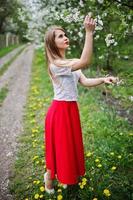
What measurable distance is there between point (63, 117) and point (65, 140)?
24 cm

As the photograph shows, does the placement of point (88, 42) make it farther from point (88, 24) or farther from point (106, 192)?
point (106, 192)

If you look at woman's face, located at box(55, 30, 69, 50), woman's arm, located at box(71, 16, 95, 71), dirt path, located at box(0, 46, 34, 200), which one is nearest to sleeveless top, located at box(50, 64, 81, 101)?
woman's face, located at box(55, 30, 69, 50)

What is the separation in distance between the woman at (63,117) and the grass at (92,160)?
33 cm

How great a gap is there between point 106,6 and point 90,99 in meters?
4.61

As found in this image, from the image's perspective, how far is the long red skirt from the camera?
4398mm

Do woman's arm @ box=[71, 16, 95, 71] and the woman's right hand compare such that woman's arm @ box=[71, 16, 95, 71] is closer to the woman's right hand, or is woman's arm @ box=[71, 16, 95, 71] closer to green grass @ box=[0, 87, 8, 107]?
the woman's right hand

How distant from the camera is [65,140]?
4.40m

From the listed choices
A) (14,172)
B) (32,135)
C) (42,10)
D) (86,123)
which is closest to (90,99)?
(86,123)

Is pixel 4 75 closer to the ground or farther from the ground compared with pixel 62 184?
closer to the ground

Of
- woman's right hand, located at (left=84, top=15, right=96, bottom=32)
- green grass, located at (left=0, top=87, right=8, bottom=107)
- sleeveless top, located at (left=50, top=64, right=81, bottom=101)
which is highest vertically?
woman's right hand, located at (left=84, top=15, right=96, bottom=32)

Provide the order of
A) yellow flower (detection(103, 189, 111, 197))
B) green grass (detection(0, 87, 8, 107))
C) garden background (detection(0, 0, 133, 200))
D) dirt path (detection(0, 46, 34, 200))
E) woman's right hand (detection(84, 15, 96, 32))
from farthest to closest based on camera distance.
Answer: green grass (detection(0, 87, 8, 107)) → dirt path (detection(0, 46, 34, 200)) → garden background (detection(0, 0, 133, 200)) → yellow flower (detection(103, 189, 111, 197)) → woman's right hand (detection(84, 15, 96, 32))

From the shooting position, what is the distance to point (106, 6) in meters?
4.87

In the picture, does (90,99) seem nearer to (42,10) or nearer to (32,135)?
(32,135)

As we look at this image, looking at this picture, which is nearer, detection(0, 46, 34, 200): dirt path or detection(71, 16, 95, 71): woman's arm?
detection(71, 16, 95, 71): woman's arm
